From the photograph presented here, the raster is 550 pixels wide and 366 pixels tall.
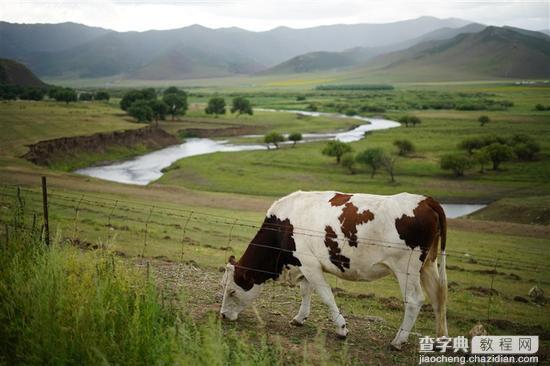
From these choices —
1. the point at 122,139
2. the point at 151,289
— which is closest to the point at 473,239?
the point at 151,289

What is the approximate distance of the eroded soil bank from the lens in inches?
2313

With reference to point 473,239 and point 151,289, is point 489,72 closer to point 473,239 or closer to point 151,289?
point 473,239

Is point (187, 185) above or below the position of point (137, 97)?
below

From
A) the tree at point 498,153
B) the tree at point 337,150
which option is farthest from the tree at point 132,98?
the tree at point 498,153

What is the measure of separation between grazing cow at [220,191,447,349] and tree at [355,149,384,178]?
44.8m

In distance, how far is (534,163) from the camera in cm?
5400

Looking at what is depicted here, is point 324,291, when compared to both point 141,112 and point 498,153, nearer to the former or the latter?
point 498,153

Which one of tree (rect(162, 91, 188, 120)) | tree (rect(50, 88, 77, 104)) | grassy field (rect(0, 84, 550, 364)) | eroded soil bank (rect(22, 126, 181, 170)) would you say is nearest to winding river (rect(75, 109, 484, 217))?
eroded soil bank (rect(22, 126, 181, 170))

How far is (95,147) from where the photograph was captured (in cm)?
6912

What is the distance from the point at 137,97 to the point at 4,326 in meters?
107

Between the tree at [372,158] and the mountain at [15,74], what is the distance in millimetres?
150760

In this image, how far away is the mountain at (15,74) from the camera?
167750 millimetres

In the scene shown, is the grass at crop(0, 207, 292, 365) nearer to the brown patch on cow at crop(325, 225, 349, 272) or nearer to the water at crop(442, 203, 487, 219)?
the brown patch on cow at crop(325, 225, 349, 272)

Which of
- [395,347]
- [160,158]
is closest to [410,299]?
[395,347]
